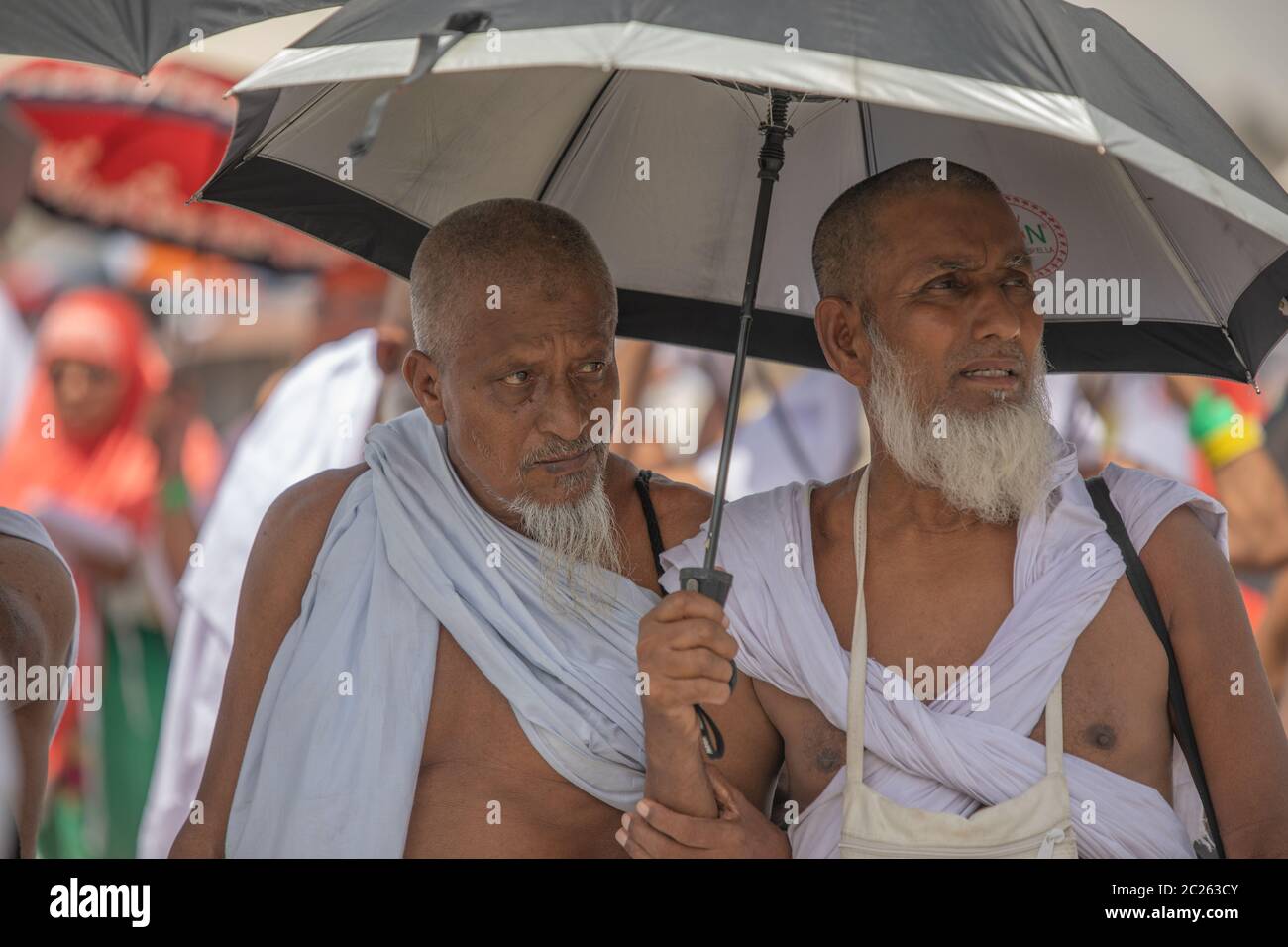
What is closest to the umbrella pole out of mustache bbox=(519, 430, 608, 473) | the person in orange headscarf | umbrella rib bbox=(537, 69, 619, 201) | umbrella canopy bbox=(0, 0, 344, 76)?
A: mustache bbox=(519, 430, 608, 473)

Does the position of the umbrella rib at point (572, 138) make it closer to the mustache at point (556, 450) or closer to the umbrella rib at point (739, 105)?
the umbrella rib at point (739, 105)

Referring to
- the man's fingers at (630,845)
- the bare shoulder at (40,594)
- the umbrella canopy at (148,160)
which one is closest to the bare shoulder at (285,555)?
the bare shoulder at (40,594)

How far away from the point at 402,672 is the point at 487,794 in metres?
0.32

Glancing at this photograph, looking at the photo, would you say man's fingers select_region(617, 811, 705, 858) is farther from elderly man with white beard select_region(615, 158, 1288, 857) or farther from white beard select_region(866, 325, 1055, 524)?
white beard select_region(866, 325, 1055, 524)

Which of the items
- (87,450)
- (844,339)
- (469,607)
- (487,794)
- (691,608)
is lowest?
(487,794)

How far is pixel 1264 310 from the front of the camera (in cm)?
342

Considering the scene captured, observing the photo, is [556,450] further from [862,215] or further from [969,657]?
[969,657]

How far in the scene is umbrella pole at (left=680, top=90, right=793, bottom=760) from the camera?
8.99ft

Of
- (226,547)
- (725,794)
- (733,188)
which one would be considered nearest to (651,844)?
(725,794)

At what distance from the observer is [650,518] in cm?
343

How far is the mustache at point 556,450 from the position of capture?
3248 mm

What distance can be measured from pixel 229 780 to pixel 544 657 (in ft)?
2.48

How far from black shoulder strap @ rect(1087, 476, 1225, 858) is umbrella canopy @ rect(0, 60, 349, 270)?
14.8ft

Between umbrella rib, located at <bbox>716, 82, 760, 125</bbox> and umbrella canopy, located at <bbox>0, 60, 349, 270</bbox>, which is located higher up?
umbrella canopy, located at <bbox>0, 60, 349, 270</bbox>
